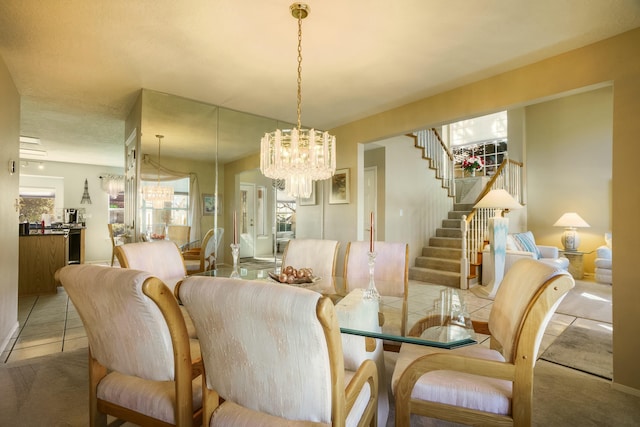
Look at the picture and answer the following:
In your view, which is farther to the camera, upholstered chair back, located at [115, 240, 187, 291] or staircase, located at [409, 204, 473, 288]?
staircase, located at [409, 204, 473, 288]

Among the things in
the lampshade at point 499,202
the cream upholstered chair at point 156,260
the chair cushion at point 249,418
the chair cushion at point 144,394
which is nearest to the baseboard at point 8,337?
the cream upholstered chair at point 156,260

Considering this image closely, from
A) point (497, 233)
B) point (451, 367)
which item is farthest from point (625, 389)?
point (497, 233)

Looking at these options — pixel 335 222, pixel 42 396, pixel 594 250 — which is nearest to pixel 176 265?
pixel 42 396

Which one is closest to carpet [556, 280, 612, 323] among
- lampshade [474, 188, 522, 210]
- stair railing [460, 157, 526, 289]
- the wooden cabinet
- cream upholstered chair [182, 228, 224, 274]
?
stair railing [460, 157, 526, 289]

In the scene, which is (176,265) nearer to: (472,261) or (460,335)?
(460,335)

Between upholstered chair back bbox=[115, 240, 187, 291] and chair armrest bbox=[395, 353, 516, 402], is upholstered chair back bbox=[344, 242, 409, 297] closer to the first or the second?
chair armrest bbox=[395, 353, 516, 402]

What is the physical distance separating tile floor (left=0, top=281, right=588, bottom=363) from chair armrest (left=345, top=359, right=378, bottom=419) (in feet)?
1.70

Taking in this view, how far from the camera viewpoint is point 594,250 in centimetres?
607

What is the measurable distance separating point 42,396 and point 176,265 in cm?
108

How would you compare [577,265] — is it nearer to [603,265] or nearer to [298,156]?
[603,265]

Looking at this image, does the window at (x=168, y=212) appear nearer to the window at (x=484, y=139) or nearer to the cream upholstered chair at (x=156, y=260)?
the cream upholstered chair at (x=156, y=260)

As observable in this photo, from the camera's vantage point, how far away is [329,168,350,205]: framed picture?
15.6 ft

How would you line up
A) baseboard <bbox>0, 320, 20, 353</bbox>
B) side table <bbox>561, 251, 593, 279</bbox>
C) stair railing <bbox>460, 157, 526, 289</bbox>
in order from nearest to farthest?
1. baseboard <bbox>0, 320, 20, 353</bbox>
2. stair railing <bbox>460, 157, 526, 289</bbox>
3. side table <bbox>561, 251, 593, 279</bbox>

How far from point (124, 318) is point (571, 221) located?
7.34m
